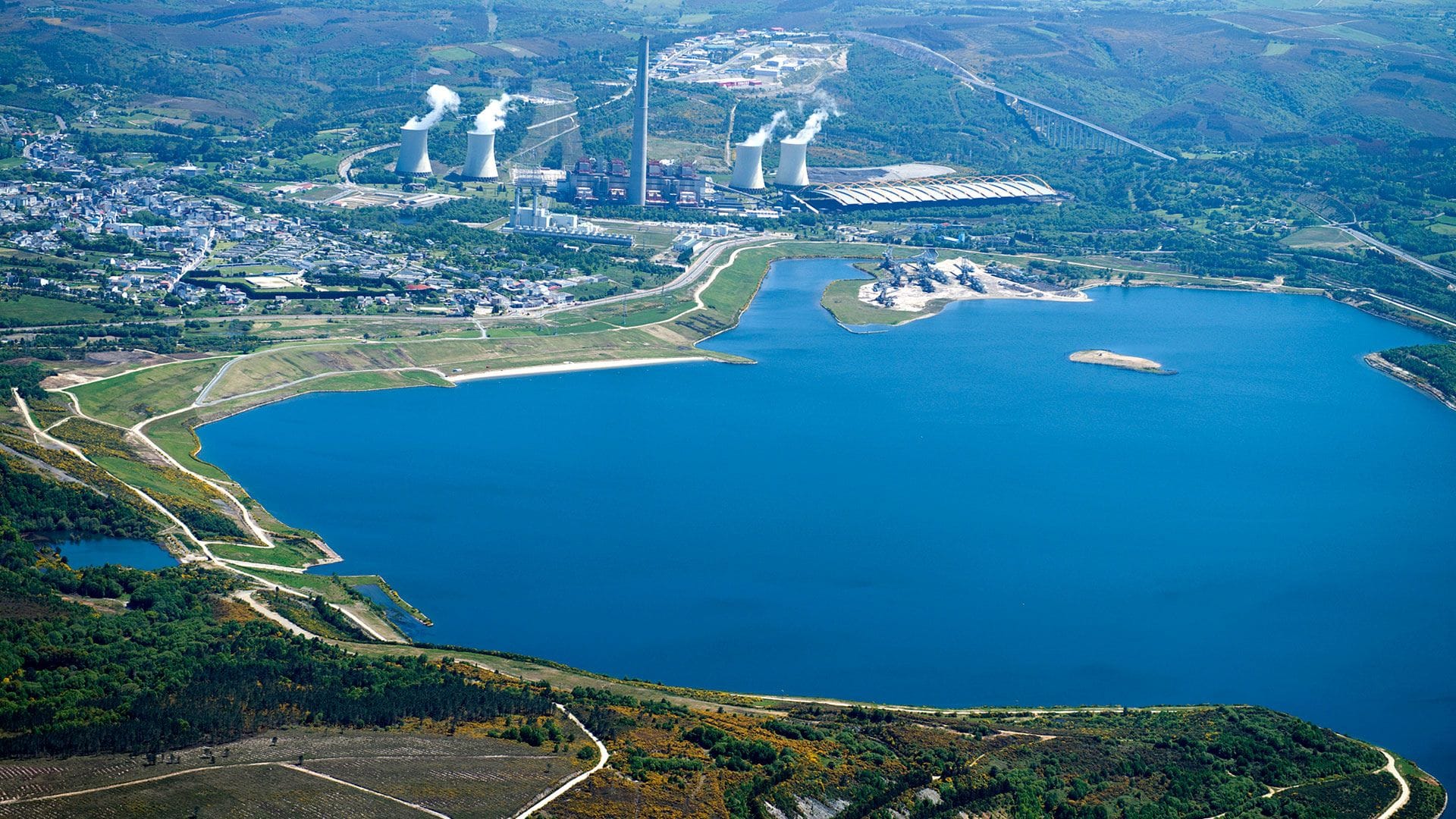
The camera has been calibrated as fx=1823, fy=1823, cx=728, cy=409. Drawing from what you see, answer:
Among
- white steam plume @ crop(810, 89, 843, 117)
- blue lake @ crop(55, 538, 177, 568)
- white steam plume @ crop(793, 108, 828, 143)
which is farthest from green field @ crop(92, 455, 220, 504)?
white steam plume @ crop(810, 89, 843, 117)

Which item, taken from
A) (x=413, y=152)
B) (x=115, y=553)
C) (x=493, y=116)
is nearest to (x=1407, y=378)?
(x=115, y=553)

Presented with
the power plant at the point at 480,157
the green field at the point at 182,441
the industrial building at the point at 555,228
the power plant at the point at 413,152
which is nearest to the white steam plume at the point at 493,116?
the power plant at the point at 480,157

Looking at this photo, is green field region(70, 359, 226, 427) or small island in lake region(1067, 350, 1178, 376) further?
small island in lake region(1067, 350, 1178, 376)

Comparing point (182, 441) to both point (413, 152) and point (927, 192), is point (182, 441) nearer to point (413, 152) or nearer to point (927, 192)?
point (413, 152)

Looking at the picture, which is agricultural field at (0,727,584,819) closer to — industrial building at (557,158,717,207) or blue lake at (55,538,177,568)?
blue lake at (55,538,177,568)

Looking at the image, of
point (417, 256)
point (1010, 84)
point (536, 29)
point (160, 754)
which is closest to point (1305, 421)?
point (417, 256)
